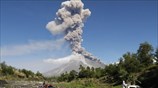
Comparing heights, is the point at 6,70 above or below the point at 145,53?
above

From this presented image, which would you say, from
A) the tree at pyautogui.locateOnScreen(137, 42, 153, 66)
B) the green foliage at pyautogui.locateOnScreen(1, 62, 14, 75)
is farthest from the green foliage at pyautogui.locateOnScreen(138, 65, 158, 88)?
the green foliage at pyautogui.locateOnScreen(1, 62, 14, 75)

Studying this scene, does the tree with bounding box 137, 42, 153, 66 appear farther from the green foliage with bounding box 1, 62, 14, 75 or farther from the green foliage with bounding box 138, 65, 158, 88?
the green foliage with bounding box 1, 62, 14, 75

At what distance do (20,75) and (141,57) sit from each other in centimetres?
8777

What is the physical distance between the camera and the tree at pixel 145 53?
112m

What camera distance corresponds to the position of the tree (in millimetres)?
112206

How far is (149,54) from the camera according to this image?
11512 cm

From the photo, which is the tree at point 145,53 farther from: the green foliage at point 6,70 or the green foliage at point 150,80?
the green foliage at point 6,70

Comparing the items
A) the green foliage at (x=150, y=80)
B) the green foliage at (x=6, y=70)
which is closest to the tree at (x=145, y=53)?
the green foliage at (x=150, y=80)

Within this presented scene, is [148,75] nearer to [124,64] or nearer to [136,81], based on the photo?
[136,81]

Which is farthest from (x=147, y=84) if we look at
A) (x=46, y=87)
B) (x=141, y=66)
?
(x=141, y=66)

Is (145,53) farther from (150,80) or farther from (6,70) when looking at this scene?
(6,70)

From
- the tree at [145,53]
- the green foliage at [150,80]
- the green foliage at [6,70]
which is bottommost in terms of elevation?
the green foliage at [150,80]

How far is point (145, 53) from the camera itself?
4574 inches

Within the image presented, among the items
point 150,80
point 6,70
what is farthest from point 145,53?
point 6,70
